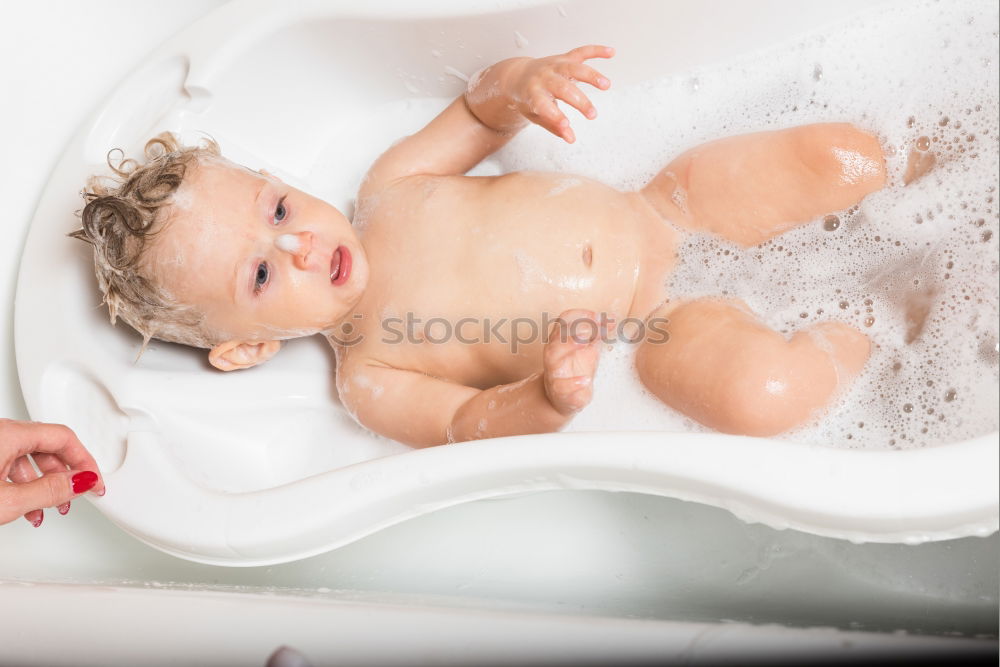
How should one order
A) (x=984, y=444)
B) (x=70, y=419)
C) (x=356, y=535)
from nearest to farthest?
(x=984, y=444), (x=356, y=535), (x=70, y=419)

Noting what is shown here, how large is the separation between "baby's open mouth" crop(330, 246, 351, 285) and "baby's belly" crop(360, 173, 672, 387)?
0.10 metres

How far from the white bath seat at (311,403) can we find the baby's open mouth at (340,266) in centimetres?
25

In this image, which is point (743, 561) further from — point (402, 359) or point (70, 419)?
point (70, 419)

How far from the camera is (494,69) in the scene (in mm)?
1161

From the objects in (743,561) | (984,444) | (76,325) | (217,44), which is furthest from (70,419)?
(984,444)

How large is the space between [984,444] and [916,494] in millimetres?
74

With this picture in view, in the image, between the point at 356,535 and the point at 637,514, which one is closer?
the point at 356,535

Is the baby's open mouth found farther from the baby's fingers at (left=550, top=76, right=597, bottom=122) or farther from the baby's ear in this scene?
the baby's fingers at (left=550, top=76, right=597, bottom=122)

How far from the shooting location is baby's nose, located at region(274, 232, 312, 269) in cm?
99

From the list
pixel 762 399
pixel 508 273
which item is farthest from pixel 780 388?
pixel 508 273

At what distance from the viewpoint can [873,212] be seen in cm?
110

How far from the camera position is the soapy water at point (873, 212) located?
972 millimetres

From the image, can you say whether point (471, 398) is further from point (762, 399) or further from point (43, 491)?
point (43, 491)

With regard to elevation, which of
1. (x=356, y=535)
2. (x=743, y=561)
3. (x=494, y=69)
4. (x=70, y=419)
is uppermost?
(x=494, y=69)
